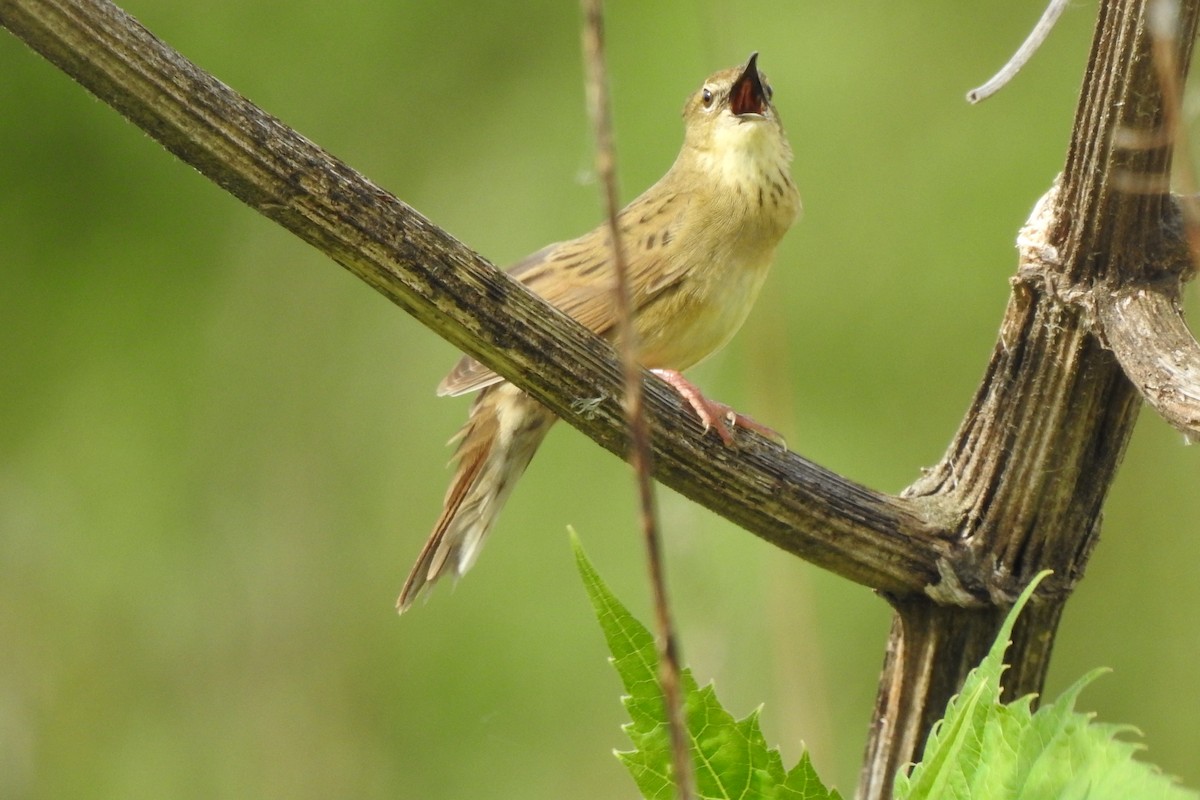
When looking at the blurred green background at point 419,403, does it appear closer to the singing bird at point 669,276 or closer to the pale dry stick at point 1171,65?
the singing bird at point 669,276

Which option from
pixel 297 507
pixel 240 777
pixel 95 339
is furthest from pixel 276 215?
pixel 95 339

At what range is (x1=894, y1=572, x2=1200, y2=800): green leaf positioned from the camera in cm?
148

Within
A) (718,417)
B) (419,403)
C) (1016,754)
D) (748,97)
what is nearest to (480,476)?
(718,417)

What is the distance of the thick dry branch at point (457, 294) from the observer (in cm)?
160

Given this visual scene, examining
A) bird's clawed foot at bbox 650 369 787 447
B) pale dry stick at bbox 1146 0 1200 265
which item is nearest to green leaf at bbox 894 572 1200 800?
pale dry stick at bbox 1146 0 1200 265

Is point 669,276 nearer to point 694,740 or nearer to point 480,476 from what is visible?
point 480,476

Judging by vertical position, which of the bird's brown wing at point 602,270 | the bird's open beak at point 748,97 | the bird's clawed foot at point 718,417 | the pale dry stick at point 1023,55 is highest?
the bird's open beak at point 748,97

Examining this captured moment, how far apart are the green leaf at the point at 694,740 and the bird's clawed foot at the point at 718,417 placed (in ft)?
1.88

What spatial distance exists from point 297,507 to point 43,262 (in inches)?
57.1

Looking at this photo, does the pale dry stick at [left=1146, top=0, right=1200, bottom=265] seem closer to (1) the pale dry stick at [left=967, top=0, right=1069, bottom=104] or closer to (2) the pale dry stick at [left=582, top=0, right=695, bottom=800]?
(1) the pale dry stick at [left=967, top=0, right=1069, bottom=104]

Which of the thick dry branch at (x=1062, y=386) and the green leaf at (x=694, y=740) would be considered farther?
the thick dry branch at (x=1062, y=386)

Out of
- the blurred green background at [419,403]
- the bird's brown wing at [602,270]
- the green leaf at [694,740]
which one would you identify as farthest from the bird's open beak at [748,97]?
the green leaf at [694,740]

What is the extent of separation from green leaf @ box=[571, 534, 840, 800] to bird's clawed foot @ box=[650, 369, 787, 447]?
57cm

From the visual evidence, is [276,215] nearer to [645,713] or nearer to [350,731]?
[645,713]
